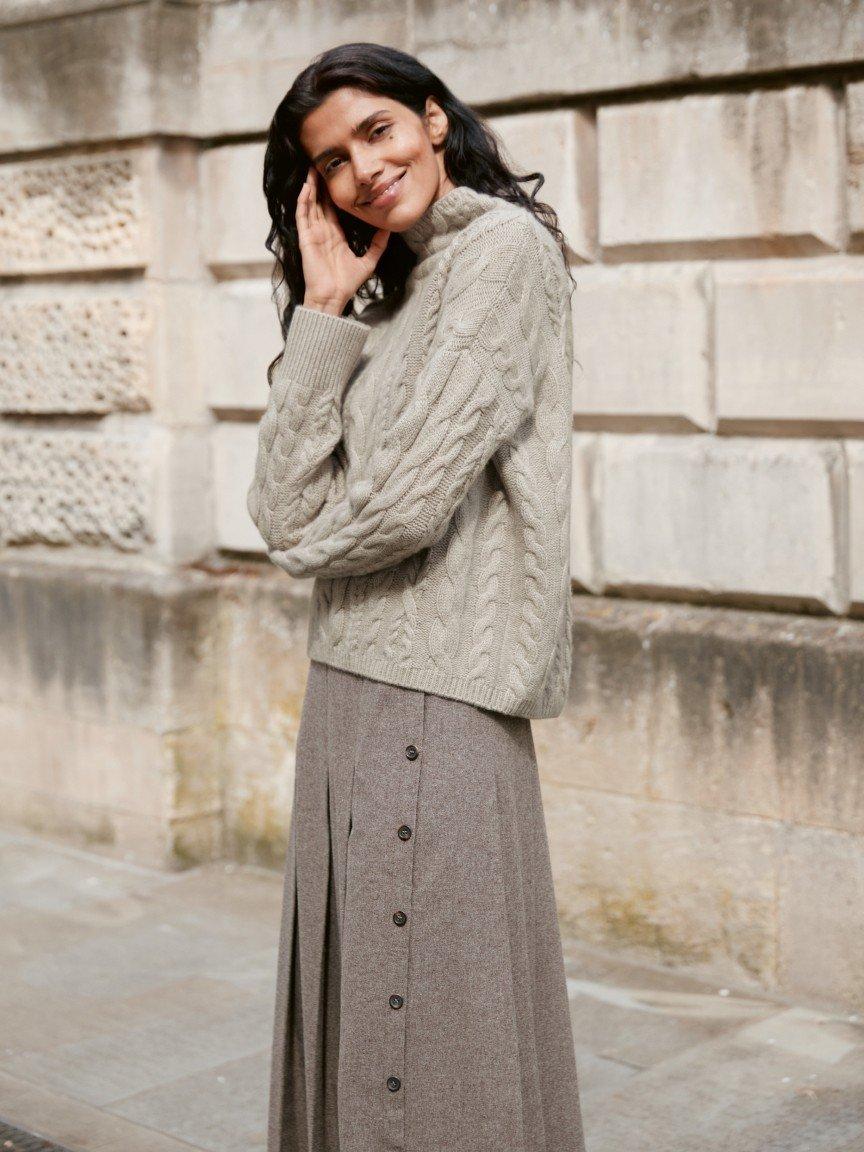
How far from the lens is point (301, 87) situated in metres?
2.61

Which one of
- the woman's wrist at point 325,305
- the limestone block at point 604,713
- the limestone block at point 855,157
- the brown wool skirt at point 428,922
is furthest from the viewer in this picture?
the limestone block at point 604,713

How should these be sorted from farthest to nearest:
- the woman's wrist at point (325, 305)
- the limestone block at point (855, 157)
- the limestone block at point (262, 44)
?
the limestone block at point (262, 44), the limestone block at point (855, 157), the woman's wrist at point (325, 305)

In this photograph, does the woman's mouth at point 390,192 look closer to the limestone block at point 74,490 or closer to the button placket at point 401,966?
the button placket at point 401,966

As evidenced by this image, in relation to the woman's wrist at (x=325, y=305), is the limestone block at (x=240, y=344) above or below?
above

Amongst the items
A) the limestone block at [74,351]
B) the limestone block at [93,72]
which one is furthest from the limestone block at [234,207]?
the limestone block at [74,351]

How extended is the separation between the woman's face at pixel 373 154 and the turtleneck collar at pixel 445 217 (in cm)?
2

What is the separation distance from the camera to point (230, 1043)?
165 inches

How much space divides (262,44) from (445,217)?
3085mm

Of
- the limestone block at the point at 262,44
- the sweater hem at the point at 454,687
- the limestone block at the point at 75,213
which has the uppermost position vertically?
the limestone block at the point at 262,44

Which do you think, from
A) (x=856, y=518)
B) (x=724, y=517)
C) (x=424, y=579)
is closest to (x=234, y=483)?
(x=724, y=517)

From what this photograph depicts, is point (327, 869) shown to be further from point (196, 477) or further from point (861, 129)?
point (196, 477)

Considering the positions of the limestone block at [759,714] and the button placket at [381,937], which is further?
the limestone block at [759,714]

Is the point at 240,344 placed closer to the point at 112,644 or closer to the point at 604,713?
the point at 112,644

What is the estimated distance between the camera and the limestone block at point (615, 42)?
417 centimetres
